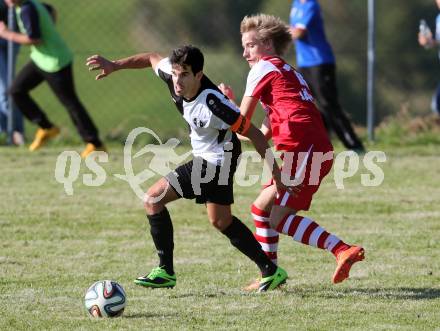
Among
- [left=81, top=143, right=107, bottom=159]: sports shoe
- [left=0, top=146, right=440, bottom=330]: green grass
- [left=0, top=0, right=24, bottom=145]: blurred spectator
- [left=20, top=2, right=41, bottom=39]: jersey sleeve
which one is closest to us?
[left=0, top=146, right=440, bottom=330]: green grass

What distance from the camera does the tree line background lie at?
1694cm

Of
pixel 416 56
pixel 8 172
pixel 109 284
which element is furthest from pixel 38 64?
pixel 416 56

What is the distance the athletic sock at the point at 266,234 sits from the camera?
6945 mm

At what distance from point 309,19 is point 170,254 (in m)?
6.59

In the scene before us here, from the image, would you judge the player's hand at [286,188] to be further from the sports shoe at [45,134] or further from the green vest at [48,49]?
the sports shoe at [45,134]

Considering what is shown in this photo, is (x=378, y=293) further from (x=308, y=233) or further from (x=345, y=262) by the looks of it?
(x=308, y=233)

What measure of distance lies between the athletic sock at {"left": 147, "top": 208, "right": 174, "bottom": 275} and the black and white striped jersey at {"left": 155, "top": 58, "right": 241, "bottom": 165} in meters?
0.43

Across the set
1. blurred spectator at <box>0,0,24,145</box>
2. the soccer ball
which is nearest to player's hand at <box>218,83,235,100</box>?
the soccer ball

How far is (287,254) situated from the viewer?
26.0ft

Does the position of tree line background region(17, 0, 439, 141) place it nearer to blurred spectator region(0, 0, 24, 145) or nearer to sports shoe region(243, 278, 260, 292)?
blurred spectator region(0, 0, 24, 145)

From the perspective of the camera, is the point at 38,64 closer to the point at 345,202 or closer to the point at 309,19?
the point at 309,19

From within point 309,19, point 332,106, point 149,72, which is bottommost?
point 149,72

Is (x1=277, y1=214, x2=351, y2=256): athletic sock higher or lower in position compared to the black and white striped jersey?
lower

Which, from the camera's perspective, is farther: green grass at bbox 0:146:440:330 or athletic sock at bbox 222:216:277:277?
athletic sock at bbox 222:216:277:277
